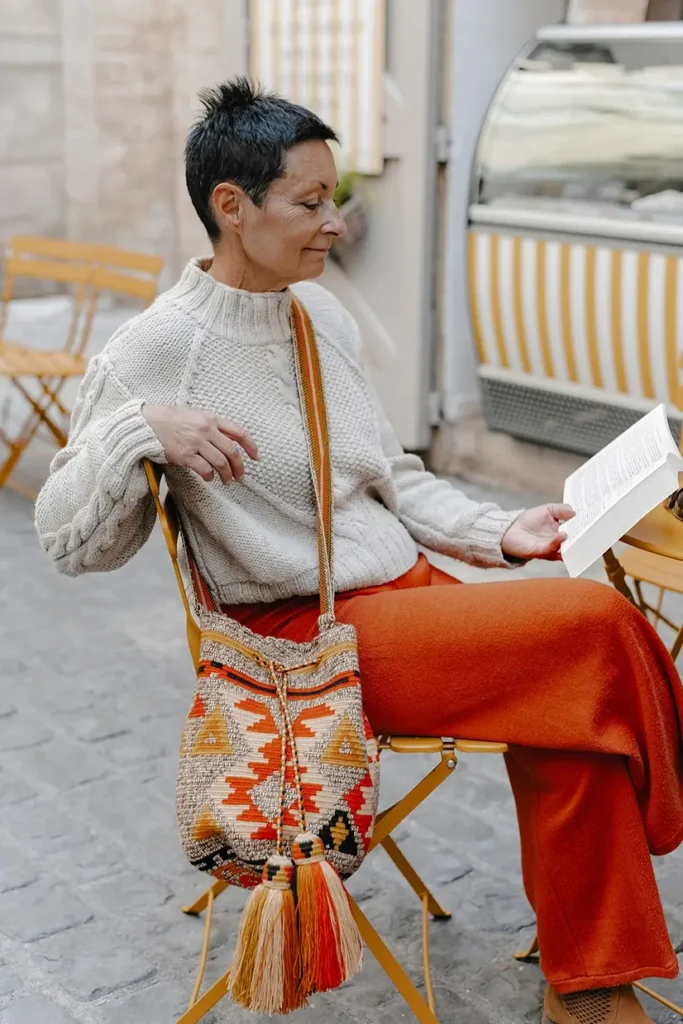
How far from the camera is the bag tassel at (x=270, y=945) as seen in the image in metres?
1.97

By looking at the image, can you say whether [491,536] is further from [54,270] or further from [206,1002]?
[54,270]

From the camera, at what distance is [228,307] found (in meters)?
2.39

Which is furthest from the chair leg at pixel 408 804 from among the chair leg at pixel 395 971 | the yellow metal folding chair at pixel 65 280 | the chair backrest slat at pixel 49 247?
the chair backrest slat at pixel 49 247

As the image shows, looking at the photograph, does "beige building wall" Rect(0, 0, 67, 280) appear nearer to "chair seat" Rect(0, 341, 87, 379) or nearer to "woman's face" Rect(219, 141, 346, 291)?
"chair seat" Rect(0, 341, 87, 379)

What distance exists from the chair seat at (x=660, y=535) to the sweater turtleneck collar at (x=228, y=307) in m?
0.72

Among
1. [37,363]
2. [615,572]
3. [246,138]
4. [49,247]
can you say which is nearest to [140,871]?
[615,572]

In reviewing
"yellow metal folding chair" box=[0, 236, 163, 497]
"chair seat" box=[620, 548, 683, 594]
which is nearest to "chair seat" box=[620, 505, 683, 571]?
"chair seat" box=[620, 548, 683, 594]

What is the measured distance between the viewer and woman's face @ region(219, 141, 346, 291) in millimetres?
2305

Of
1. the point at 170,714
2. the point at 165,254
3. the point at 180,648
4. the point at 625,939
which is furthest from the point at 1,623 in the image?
the point at 165,254

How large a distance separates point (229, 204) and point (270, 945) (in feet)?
3.97

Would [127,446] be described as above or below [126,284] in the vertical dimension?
above

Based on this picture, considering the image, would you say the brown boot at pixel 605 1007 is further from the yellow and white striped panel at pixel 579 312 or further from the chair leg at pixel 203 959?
the yellow and white striped panel at pixel 579 312

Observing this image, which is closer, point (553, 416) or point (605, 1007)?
point (605, 1007)

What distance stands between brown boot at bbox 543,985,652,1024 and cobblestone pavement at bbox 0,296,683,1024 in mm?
232
